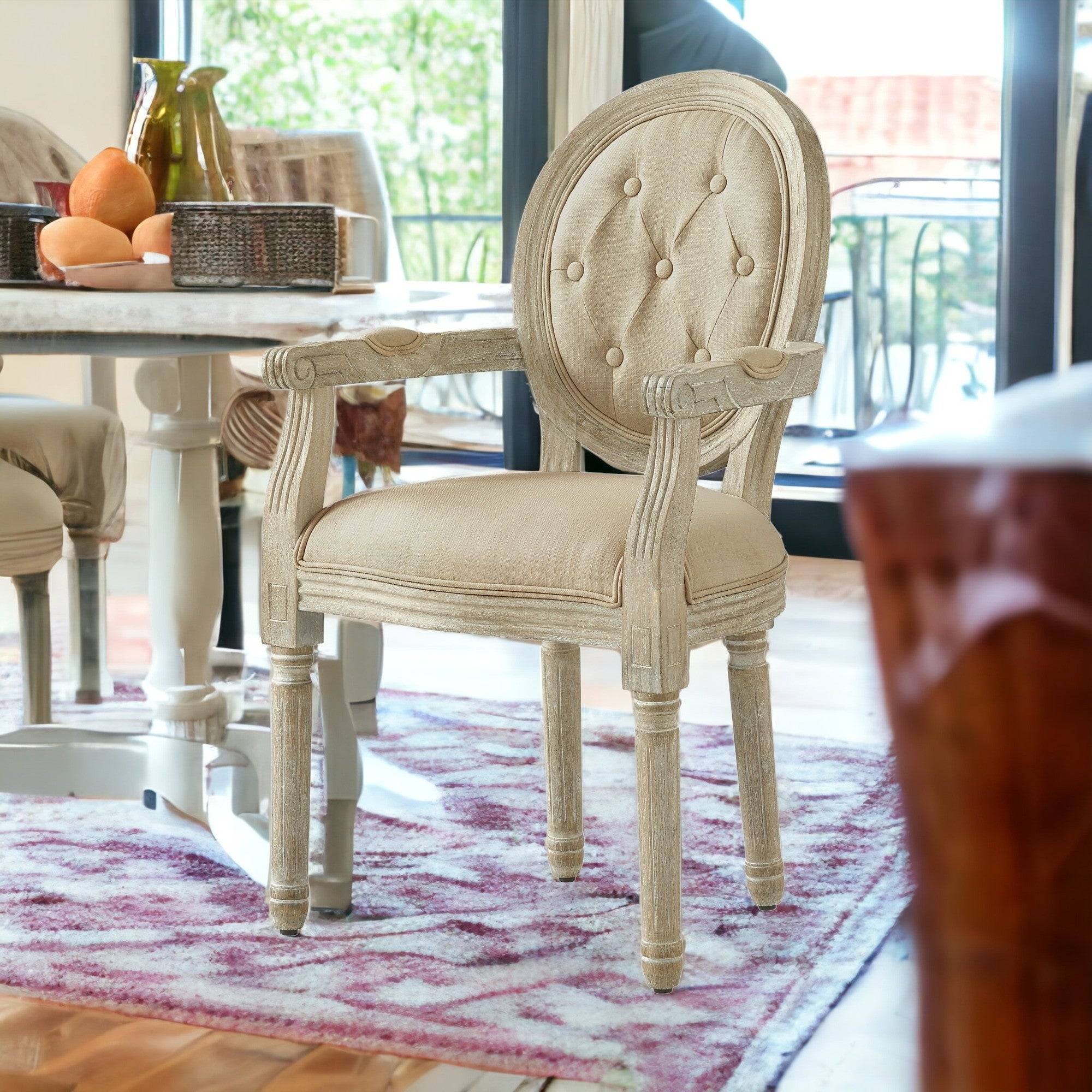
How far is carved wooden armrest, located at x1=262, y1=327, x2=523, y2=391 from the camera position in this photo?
150 cm

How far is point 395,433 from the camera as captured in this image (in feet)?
8.09

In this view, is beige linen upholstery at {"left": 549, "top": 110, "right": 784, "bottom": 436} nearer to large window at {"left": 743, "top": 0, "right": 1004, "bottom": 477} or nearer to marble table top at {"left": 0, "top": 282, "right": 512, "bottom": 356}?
marble table top at {"left": 0, "top": 282, "right": 512, "bottom": 356}

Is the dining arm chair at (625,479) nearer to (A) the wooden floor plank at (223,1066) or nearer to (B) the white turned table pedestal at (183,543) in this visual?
(A) the wooden floor plank at (223,1066)

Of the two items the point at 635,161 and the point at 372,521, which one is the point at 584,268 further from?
the point at 372,521

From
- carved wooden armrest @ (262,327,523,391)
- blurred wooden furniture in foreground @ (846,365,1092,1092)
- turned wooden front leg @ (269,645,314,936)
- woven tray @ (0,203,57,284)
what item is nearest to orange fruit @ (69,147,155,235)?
woven tray @ (0,203,57,284)

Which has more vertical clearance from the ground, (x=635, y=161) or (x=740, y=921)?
(x=635, y=161)

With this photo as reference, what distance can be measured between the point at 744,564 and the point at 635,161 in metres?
0.58

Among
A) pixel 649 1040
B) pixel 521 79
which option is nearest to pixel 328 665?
pixel 649 1040

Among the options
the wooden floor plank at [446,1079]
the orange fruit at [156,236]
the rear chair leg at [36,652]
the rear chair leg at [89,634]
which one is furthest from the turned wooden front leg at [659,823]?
the rear chair leg at [89,634]

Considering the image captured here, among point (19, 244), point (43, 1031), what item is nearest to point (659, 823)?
point (43, 1031)

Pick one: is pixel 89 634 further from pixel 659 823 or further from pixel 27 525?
pixel 659 823

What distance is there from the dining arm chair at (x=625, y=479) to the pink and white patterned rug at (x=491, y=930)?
7 cm

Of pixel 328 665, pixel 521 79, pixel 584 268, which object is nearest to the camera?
pixel 584 268

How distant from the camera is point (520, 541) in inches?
56.1
